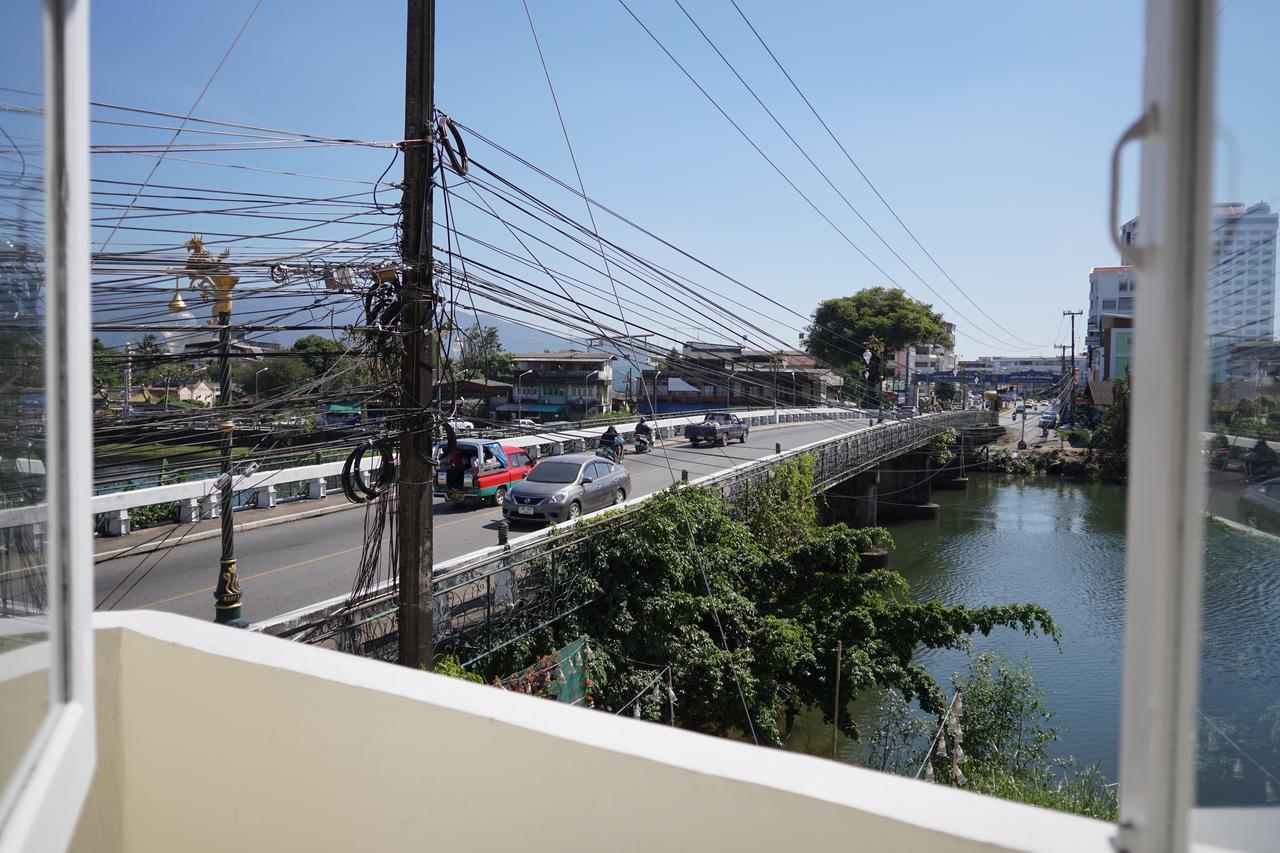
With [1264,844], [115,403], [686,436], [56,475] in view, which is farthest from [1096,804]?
[686,436]

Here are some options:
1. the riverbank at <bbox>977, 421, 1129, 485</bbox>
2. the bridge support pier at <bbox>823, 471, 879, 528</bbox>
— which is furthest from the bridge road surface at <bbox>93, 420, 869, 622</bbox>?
the riverbank at <bbox>977, 421, 1129, 485</bbox>

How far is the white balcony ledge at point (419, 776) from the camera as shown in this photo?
1462 mm

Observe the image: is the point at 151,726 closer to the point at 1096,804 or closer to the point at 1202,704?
the point at 1202,704

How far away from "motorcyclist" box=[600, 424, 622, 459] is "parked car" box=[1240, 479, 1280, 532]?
2337 centimetres

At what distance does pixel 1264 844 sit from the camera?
1.03 meters

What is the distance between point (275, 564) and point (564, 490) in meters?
5.25

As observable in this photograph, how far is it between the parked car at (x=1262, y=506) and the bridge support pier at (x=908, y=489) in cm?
3660

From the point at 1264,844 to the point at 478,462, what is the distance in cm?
1846

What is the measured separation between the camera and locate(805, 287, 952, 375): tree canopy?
5959 cm

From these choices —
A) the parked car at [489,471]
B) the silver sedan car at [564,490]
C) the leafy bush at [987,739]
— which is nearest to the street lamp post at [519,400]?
the parked car at [489,471]

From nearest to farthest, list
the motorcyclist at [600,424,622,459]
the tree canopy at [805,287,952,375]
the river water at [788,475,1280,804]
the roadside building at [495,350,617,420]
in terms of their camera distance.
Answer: the river water at [788,475,1280,804], the motorcyclist at [600,424,622,459], the roadside building at [495,350,617,420], the tree canopy at [805,287,952,375]

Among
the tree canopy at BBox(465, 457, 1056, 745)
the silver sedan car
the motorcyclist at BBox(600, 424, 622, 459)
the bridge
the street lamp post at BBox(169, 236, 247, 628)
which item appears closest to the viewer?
the street lamp post at BBox(169, 236, 247, 628)

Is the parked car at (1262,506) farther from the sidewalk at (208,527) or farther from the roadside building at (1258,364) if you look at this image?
the sidewalk at (208,527)

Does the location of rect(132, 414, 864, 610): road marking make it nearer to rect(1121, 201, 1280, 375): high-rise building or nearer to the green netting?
the green netting
